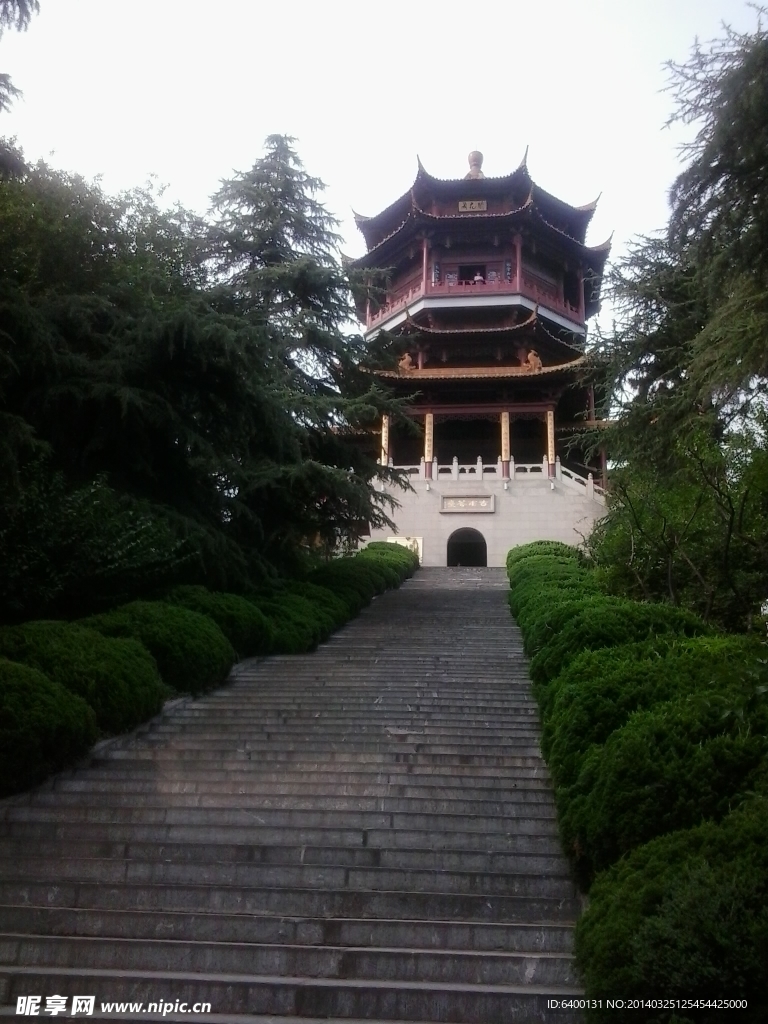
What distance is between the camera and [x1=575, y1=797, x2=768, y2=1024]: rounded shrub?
10.7ft

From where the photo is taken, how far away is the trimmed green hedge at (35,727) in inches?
235

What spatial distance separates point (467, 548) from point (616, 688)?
2123cm

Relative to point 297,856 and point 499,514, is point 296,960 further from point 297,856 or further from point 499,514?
point 499,514

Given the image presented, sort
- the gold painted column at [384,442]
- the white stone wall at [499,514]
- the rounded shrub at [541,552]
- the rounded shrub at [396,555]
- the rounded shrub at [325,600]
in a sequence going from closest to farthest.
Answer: the rounded shrub at [325,600]
the rounded shrub at [541,552]
the rounded shrub at [396,555]
the white stone wall at [499,514]
the gold painted column at [384,442]

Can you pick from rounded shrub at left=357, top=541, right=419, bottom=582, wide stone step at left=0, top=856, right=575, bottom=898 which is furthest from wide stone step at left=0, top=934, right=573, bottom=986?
rounded shrub at left=357, top=541, right=419, bottom=582

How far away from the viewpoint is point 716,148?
6.71 metres

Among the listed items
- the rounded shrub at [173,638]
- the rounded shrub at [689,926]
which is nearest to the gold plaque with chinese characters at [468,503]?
the rounded shrub at [173,638]

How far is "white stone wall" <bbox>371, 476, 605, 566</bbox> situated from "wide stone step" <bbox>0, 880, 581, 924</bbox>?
19.7m


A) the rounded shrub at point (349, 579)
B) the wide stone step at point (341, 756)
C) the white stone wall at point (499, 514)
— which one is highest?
the white stone wall at point (499, 514)

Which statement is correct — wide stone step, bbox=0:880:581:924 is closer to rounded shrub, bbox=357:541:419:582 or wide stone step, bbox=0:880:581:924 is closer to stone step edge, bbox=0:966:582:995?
stone step edge, bbox=0:966:582:995

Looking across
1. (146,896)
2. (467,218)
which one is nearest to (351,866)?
(146,896)

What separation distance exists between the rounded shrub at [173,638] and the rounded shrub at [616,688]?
3914 millimetres

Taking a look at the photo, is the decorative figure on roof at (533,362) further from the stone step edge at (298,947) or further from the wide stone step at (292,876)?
the stone step edge at (298,947)

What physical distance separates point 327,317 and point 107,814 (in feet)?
43.8
